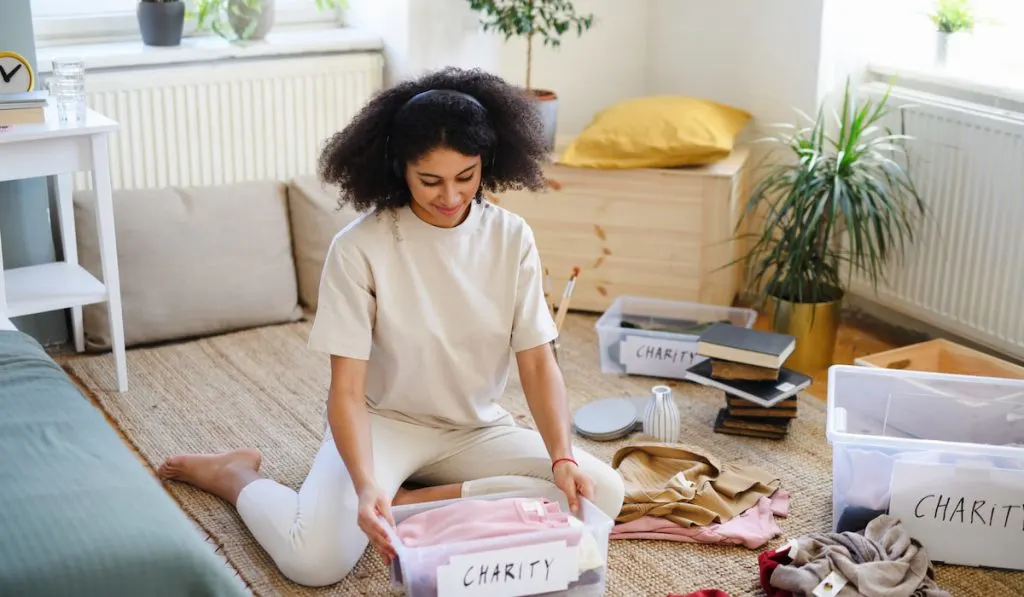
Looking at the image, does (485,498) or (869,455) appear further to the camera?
(869,455)

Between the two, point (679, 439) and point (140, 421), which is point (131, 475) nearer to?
point (140, 421)

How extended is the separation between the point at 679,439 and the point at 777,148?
121 cm

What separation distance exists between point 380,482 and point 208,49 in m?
1.84

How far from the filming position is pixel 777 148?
11.6ft

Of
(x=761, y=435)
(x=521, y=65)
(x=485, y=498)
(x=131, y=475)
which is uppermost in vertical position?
(x=521, y=65)

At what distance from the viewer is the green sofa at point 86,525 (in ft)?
4.81

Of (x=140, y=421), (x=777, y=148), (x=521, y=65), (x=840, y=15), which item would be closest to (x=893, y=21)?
(x=840, y=15)

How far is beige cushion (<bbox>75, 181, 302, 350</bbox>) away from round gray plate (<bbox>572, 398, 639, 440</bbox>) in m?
1.02

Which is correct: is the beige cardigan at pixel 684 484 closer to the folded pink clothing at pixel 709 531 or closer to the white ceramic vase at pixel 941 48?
the folded pink clothing at pixel 709 531

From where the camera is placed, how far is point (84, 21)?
11.5 feet

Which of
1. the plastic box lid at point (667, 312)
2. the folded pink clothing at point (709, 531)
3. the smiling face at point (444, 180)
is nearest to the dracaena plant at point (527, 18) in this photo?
the plastic box lid at point (667, 312)

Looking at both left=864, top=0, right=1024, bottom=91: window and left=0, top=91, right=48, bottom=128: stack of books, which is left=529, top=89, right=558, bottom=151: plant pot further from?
left=0, top=91, right=48, bottom=128: stack of books

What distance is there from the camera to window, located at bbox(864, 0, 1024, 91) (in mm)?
3145

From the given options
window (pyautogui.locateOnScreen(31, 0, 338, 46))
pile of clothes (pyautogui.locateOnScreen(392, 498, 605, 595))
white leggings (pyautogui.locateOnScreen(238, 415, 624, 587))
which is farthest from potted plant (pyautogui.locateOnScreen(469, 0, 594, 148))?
pile of clothes (pyautogui.locateOnScreen(392, 498, 605, 595))
